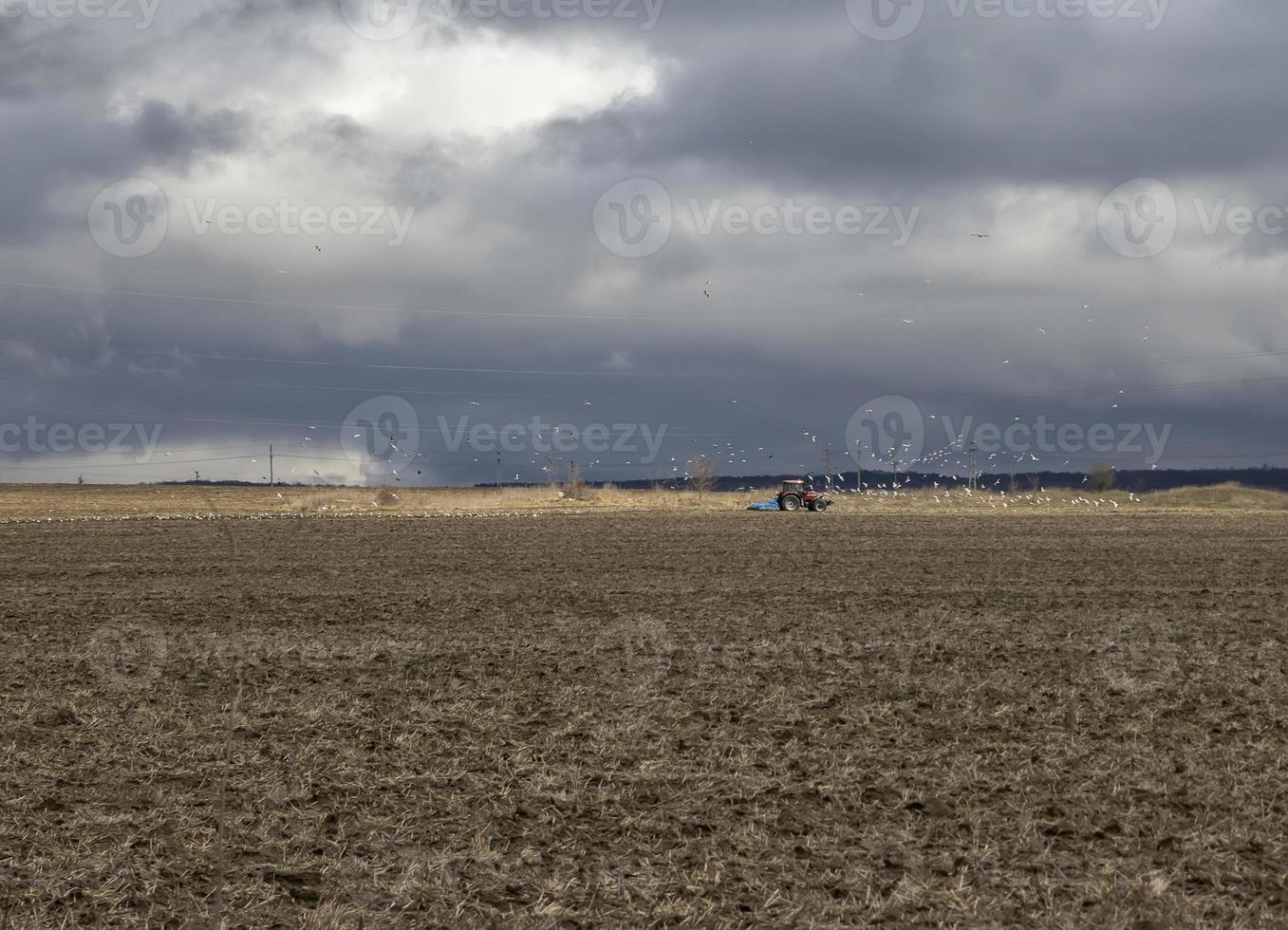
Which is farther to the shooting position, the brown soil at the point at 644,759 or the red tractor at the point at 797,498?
the red tractor at the point at 797,498

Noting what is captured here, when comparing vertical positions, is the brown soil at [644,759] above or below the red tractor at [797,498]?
below

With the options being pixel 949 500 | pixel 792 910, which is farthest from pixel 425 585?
pixel 949 500

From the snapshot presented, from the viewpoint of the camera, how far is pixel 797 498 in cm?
7712

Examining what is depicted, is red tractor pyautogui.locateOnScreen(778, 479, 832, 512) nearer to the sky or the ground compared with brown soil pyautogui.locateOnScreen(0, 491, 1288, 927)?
nearer to the sky

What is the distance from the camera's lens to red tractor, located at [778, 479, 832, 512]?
76625 mm

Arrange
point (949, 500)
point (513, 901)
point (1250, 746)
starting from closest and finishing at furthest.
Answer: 1. point (513, 901)
2. point (1250, 746)
3. point (949, 500)

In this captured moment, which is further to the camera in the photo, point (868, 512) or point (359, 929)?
point (868, 512)

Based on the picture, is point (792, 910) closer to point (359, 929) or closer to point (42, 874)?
point (359, 929)

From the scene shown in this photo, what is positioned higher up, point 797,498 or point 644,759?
point 797,498

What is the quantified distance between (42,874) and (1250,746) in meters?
11.2

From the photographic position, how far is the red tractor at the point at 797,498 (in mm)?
76625

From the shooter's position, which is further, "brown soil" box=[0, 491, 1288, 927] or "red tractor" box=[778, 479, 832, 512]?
"red tractor" box=[778, 479, 832, 512]

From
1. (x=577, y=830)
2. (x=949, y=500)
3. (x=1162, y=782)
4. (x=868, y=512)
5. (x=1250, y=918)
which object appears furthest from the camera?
(x=949, y=500)

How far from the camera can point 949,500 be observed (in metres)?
102
